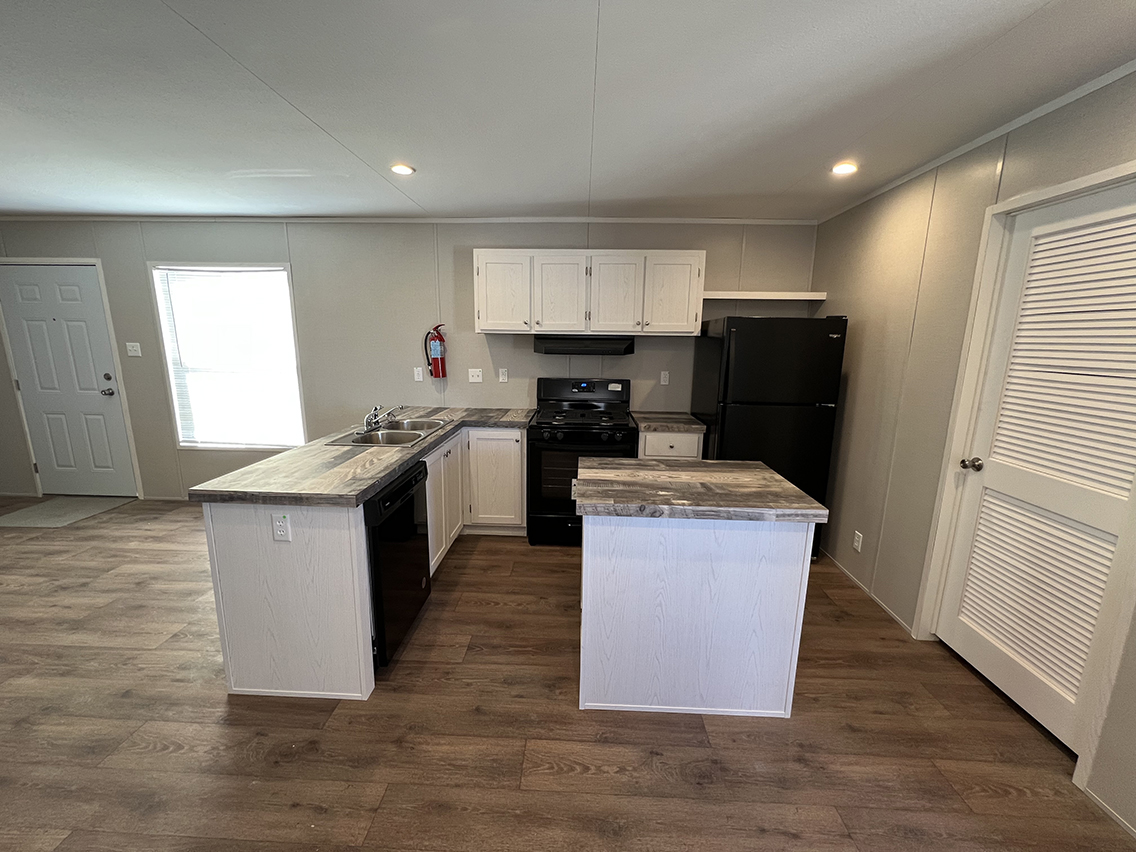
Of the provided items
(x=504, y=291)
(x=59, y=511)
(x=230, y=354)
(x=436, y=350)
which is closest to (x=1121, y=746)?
(x=504, y=291)

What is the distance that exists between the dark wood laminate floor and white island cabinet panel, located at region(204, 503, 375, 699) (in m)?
0.12

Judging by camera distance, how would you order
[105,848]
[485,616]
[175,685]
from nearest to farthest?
[105,848]
[175,685]
[485,616]

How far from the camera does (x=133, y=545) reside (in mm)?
3084

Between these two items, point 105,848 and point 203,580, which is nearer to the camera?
point 105,848

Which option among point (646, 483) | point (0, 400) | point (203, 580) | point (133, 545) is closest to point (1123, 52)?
point (646, 483)

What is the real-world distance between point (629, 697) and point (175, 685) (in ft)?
6.49

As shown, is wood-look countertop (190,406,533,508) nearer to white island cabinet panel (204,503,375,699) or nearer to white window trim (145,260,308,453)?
white island cabinet panel (204,503,375,699)

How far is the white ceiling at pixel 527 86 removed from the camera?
4.02ft

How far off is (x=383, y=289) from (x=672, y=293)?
7.63 ft

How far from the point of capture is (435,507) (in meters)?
2.68

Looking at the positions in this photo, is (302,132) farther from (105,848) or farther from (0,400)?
(0,400)

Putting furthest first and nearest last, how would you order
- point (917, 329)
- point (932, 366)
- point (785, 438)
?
1. point (785, 438)
2. point (917, 329)
3. point (932, 366)

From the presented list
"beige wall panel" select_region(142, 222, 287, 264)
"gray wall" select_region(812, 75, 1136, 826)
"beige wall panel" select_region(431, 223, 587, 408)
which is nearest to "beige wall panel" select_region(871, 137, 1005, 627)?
"gray wall" select_region(812, 75, 1136, 826)

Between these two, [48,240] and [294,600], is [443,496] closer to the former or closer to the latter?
[294,600]
